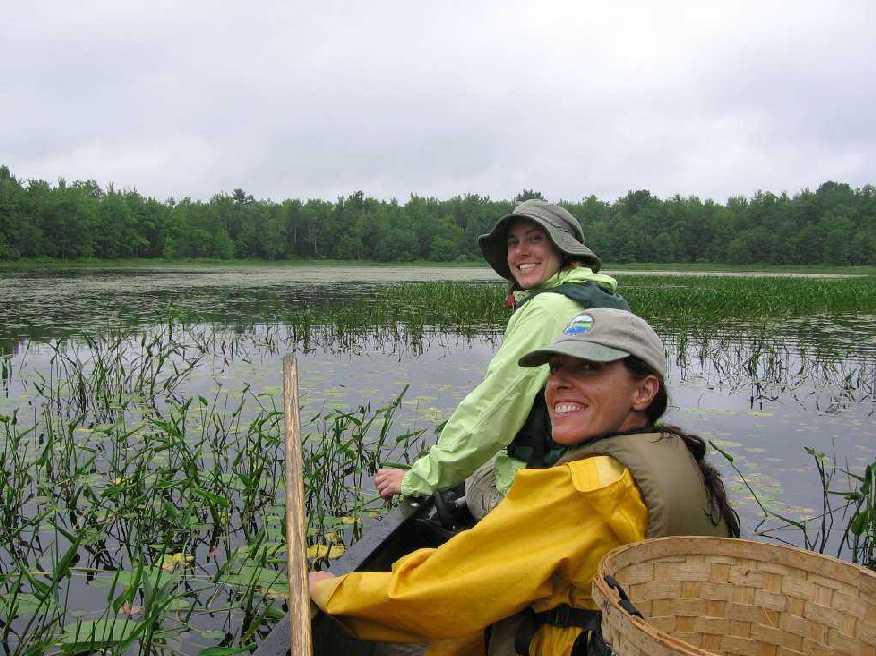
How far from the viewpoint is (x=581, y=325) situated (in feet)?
6.22

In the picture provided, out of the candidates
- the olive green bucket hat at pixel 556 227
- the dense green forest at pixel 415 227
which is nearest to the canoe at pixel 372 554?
the olive green bucket hat at pixel 556 227

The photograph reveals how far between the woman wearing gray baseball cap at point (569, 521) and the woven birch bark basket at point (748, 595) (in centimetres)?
8

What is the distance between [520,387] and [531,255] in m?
0.73

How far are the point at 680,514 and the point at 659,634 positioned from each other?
0.48 m

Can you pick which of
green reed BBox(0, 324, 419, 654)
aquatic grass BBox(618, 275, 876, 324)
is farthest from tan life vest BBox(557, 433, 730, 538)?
aquatic grass BBox(618, 275, 876, 324)

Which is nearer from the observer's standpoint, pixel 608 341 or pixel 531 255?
pixel 608 341

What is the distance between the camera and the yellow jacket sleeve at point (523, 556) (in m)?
1.55

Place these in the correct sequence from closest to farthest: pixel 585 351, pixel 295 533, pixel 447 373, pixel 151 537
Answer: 1. pixel 585 351
2. pixel 295 533
3. pixel 151 537
4. pixel 447 373

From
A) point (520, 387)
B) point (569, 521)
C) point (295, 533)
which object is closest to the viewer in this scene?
point (569, 521)

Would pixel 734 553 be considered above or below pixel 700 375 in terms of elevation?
above

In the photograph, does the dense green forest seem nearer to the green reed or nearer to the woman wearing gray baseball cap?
the green reed

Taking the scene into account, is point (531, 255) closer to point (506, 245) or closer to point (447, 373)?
point (506, 245)

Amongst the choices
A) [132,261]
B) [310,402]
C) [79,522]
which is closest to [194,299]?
[310,402]

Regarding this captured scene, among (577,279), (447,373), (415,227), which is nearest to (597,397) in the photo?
(577,279)
